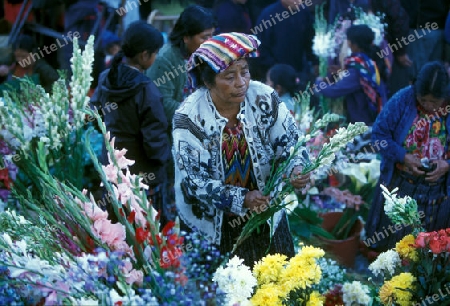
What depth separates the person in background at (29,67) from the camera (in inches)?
254

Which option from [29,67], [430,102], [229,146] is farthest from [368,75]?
[29,67]

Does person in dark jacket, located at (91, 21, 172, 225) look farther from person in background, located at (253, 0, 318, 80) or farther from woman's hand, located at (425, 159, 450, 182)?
person in background, located at (253, 0, 318, 80)

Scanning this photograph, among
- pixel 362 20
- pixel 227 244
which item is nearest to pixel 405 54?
pixel 362 20

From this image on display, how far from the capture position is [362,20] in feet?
20.1

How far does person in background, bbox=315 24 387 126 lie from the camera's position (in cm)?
575

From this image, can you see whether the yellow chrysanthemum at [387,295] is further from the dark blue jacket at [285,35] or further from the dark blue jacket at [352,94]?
the dark blue jacket at [285,35]

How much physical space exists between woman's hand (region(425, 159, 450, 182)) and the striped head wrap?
1.79 metres

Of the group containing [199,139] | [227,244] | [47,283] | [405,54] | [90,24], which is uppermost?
[90,24]

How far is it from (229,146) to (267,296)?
3.48ft

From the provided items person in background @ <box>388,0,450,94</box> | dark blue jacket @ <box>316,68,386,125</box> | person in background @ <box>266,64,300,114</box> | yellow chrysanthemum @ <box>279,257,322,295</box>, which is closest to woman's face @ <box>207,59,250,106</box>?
yellow chrysanthemum @ <box>279,257,322,295</box>

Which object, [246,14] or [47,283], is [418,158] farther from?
[47,283]

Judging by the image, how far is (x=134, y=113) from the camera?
4.44m

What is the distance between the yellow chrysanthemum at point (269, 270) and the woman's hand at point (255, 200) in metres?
0.65

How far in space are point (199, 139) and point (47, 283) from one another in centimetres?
141
